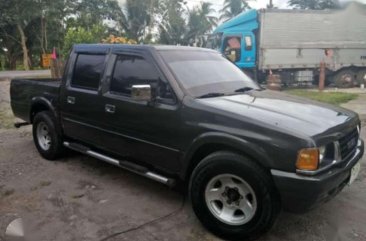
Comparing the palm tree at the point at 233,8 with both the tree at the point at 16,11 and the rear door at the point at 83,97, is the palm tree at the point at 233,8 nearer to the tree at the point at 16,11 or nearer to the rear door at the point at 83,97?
the tree at the point at 16,11

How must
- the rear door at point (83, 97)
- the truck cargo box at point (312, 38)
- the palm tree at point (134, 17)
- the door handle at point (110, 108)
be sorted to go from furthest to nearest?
the palm tree at point (134, 17), the truck cargo box at point (312, 38), the rear door at point (83, 97), the door handle at point (110, 108)

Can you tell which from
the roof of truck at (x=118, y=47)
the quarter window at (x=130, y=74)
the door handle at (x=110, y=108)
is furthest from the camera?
the door handle at (x=110, y=108)

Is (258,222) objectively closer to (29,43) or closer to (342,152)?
(342,152)

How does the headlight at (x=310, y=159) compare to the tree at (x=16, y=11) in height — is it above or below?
below

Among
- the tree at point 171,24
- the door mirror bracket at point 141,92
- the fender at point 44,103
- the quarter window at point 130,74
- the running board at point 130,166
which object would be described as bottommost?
the running board at point 130,166

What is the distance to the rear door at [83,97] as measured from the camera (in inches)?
188

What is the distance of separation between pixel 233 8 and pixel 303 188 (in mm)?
38801

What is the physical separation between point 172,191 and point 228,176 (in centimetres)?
133

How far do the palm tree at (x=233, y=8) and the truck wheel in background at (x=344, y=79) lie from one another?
23.1 m

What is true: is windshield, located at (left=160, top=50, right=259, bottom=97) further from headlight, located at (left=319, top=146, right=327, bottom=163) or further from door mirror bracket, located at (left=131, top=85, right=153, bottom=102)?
headlight, located at (left=319, top=146, right=327, bottom=163)

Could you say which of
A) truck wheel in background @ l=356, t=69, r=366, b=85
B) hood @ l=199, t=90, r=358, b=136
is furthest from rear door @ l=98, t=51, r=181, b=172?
truck wheel in background @ l=356, t=69, r=366, b=85

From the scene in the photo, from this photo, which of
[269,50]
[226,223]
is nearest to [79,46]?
[226,223]

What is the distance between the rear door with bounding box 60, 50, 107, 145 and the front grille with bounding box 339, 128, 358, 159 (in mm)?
2686

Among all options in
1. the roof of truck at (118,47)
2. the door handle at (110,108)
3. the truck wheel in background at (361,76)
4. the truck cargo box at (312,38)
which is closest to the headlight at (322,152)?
the roof of truck at (118,47)
